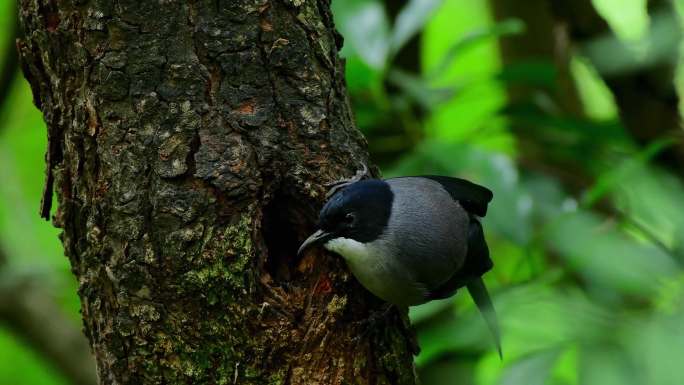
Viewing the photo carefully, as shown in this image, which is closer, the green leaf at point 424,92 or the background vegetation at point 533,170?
the background vegetation at point 533,170

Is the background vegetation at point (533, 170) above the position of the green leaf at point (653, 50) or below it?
below

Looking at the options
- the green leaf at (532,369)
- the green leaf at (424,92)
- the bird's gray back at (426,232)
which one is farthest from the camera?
the green leaf at (424,92)

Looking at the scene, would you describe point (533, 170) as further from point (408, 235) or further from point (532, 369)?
point (532, 369)

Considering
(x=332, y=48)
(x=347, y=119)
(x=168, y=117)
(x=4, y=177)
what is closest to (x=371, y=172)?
(x=347, y=119)

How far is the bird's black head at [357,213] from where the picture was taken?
257cm

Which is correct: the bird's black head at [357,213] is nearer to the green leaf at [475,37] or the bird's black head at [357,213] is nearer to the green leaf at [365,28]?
the green leaf at [365,28]

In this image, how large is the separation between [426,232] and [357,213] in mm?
300

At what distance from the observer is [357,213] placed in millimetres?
2834

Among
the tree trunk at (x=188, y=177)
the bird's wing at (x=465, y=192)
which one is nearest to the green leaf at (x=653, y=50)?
the tree trunk at (x=188, y=177)

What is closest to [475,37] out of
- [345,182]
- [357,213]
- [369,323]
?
[357,213]

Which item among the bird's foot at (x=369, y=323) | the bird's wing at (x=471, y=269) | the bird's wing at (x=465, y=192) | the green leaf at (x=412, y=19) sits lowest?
the bird's wing at (x=471, y=269)

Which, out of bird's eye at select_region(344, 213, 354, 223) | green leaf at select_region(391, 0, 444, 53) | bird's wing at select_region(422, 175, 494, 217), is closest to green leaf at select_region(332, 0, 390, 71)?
green leaf at select_region(391, 0, 444, 53)

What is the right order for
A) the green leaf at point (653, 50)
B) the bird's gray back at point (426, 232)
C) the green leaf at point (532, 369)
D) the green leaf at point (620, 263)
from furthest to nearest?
the bird's gray back at point (426, 232)
the green leaf at point (532, 369)
the green leaf at point (653, 50)
the green leaf at point (620, 263)

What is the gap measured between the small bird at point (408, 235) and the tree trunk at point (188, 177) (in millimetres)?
151
